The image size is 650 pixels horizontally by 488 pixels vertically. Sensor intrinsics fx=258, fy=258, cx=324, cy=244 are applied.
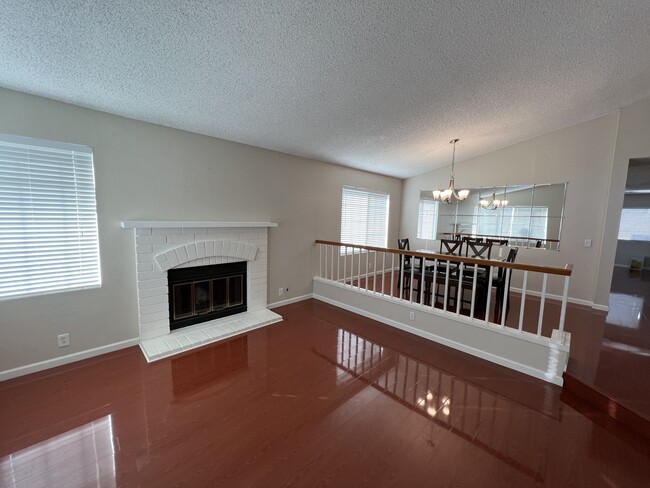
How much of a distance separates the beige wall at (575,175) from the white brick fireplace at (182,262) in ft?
14.3

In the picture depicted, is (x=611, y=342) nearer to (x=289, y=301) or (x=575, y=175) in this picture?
(x=575, y=175)

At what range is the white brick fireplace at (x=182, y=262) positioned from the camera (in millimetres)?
2902

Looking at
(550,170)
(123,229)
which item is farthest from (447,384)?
(550,170)

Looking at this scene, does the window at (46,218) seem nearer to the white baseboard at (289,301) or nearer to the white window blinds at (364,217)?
the white baseboard at (289,301)

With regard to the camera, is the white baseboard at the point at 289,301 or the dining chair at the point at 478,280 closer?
the dining chair at the point at 478,280

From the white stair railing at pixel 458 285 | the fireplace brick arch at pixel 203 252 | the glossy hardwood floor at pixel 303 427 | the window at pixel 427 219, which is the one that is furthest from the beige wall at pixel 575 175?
the fireplace brick arch at pixel 203 252

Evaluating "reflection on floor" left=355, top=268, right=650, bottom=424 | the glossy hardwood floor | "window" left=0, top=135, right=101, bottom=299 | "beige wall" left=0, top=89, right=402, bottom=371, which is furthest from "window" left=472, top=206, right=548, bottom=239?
"window" left=0, top=135, right=101, bottom=299

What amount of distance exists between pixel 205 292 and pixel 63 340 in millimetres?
1399

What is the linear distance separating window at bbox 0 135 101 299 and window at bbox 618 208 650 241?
11303mm

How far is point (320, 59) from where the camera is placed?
6.93ft

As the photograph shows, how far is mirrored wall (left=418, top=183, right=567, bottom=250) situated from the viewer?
4.74 meters

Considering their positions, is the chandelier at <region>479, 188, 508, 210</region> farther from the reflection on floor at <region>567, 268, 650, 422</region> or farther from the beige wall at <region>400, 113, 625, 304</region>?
the reflection on floor at <region>567, 268, 650, 422</region>

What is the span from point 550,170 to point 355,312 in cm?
440

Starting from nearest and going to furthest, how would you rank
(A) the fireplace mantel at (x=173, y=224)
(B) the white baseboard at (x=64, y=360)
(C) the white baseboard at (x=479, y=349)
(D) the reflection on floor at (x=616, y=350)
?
(D) the reflection on floor at (x=616, y=350) < (B) the white baseboard at (x=64, y=360) < (C) the white baseboard at (x=479, y=349) < (A) the fireplace mantel at (x=173, y=224)
